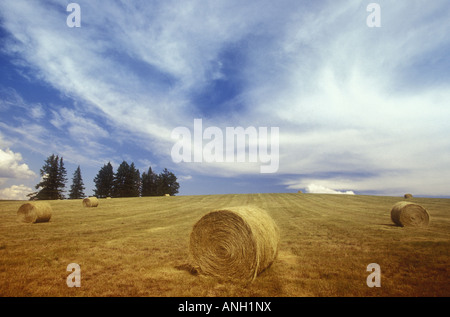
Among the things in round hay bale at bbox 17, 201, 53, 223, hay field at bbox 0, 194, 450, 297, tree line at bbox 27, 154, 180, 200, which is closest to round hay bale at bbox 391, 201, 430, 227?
hay field at bbox 0, 194, 450, 297

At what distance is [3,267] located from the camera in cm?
729

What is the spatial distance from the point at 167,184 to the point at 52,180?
3457 centimetres

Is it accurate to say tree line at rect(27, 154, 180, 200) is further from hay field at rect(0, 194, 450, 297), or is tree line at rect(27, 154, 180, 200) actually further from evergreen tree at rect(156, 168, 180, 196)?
hay field at rect(0, 194, 450, 297)

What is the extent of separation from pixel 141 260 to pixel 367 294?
658 centimetres

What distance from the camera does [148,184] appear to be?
298 ft

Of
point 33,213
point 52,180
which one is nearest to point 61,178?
point 52,180

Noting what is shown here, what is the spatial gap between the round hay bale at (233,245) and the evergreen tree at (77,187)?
277ft

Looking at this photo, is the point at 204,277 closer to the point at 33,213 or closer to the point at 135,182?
the point at 33,213

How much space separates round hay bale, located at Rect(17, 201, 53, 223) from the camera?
18.2 meters

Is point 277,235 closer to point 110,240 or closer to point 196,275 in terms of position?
point 196,275

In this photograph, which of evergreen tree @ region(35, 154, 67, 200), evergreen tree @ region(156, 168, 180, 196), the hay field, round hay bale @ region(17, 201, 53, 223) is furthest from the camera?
evergreen tree @ region(156, 168, 180, 196)

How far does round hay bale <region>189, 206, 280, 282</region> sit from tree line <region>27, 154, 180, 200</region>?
74.7m

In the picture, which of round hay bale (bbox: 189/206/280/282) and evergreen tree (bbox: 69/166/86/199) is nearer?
round hay bale (bbox: 189/206/280/282)

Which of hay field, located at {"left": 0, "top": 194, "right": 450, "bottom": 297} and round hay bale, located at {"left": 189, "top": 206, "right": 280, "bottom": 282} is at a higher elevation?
round hay bale, located at {"left": 189, "top": 206, "right": 280, "bottom": 282}
